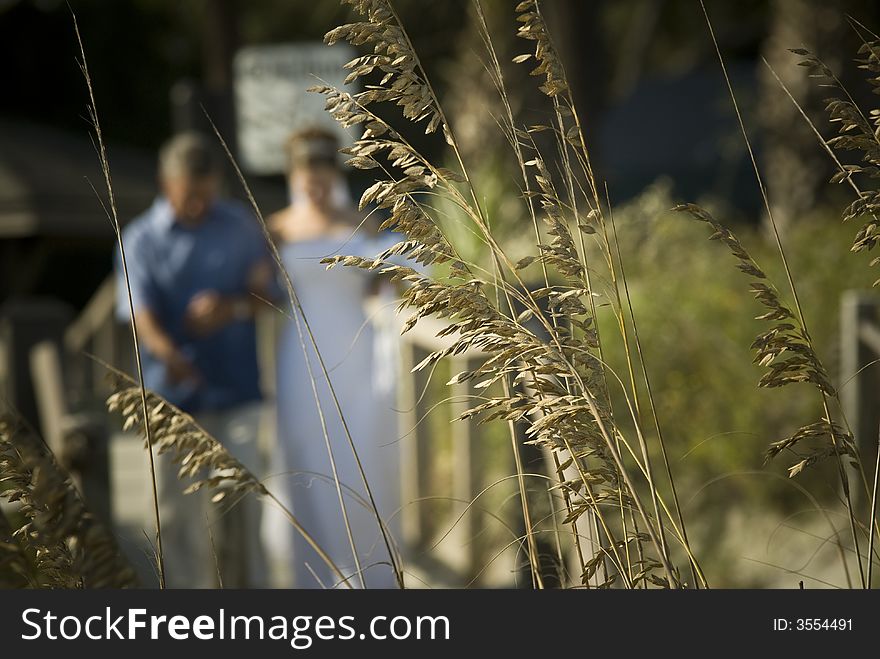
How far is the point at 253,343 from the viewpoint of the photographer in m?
4.61

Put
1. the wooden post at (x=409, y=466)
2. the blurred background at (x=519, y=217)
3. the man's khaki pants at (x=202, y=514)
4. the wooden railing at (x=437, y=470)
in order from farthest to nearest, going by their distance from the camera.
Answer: the wooden post at (x=409, y=466) → the blurred background at (x=519, y=217) → the man's khaki pants at (x=202, y=514) → the wooden railing at (x=437, y=470)

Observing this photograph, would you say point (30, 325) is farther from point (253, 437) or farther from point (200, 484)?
point (200, 484)

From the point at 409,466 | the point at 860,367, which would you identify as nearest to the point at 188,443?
the point at 860,367

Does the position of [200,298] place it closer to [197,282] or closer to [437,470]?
[197,282]

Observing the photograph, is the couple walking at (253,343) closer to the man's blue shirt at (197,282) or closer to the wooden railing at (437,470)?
the man's blue shirt at (197,282)

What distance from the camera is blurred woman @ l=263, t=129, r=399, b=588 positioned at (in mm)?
4527

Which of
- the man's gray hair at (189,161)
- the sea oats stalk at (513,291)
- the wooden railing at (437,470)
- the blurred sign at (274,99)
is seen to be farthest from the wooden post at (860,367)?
the blurred sign at (274,99)

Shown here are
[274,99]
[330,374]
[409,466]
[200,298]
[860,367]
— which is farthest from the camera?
[274,99]

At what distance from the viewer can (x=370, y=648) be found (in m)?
1.25

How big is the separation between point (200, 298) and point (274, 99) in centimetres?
292

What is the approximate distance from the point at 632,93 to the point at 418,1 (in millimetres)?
6442

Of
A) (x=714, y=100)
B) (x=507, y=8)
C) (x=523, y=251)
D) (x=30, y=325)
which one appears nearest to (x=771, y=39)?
(x=507, y=8)

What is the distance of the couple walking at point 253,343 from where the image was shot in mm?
4426

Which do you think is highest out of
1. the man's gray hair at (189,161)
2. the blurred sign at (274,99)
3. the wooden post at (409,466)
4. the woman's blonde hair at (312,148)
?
the blurred sign at (274,99)
